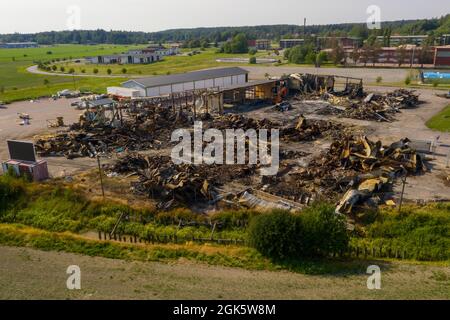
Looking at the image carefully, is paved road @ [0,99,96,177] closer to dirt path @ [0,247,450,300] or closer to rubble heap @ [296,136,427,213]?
dirt path @ [0,247,450,300]

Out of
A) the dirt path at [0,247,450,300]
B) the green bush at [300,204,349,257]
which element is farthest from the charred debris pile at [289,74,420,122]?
the dirt path at [0,247,450,300]

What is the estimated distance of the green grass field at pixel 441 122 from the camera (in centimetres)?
3485

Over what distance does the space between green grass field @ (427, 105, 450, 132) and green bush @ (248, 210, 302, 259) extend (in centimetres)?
2542

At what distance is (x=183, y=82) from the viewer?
165ft

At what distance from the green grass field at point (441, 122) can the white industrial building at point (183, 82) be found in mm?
23595

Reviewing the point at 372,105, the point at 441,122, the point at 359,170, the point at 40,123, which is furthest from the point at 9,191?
the point at 441,122

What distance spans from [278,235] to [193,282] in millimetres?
3928

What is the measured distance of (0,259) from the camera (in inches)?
664

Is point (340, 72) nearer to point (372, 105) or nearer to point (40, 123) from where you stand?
point (372, 105)

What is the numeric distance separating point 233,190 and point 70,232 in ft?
29.7

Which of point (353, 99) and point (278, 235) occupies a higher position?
point (353, 99)

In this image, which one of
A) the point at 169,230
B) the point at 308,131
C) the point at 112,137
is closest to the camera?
the point at 169,230

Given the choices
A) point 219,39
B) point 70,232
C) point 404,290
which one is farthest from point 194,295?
point 219,39

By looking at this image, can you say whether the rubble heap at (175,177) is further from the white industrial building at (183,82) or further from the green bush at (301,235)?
the white industrial building at (183,82)
